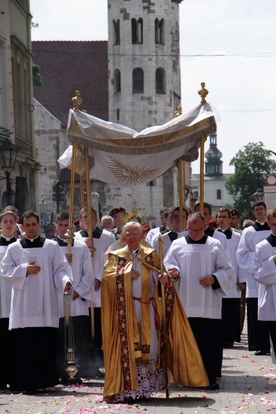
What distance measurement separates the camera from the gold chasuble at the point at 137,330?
12055 millimetres

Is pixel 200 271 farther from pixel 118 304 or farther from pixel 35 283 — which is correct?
pixel 35 283

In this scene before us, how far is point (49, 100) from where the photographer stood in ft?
278

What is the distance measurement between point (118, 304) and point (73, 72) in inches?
3052

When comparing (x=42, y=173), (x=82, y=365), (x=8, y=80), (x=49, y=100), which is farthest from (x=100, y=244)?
(x=49, y=100)

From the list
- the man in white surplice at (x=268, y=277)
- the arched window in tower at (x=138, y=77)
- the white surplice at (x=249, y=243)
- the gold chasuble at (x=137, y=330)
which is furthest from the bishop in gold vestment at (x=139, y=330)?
the arched window in tower at (x=138, y=77)

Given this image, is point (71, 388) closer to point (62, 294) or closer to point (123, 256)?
point (62, 294)

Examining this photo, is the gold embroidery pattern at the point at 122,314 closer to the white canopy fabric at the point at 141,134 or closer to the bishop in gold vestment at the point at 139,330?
the bishop in gold vestment at the point at 139,330

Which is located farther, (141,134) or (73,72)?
(73,72)

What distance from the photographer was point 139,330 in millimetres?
12211

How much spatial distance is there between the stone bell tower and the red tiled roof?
3.75m

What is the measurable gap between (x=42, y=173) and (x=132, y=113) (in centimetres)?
702

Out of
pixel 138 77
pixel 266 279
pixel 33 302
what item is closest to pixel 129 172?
pixel 266 279

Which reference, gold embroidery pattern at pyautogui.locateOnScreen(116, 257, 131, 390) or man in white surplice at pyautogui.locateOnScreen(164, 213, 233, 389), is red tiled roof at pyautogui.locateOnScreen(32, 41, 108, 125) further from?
gold embroidery pattern at pyautogui.locateOnScreen(116, 257, 131, 390)

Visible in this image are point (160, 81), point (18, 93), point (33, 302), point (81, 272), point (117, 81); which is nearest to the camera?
point (33, 302)
